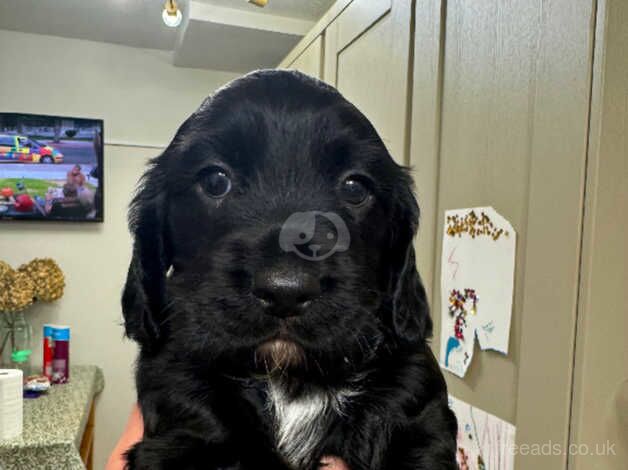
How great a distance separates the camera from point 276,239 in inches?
24.5

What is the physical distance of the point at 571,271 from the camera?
944 mm

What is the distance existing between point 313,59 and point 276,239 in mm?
1897

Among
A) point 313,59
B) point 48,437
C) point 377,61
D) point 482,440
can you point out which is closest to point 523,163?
point 482,440

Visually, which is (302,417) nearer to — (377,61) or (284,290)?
(284,290)

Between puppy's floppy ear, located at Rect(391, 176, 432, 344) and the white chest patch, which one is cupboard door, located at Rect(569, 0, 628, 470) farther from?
the white chest patch

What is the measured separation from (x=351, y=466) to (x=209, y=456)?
0.61ft

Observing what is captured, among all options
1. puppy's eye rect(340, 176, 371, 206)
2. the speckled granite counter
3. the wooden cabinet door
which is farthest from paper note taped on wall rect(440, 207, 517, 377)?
the speckled granite counter

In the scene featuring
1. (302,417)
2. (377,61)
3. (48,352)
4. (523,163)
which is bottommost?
(48,352)

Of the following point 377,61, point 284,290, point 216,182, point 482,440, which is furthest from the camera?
point 377,61

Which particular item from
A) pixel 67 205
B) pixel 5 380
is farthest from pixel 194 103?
pixel 5 380

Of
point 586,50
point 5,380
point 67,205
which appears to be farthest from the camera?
point 67,205

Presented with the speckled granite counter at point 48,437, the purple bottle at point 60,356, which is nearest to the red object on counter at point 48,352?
the purple bottle at point 60,356

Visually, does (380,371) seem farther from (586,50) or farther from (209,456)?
(586,50)

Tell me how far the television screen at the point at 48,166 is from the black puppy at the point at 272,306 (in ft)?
8.66
